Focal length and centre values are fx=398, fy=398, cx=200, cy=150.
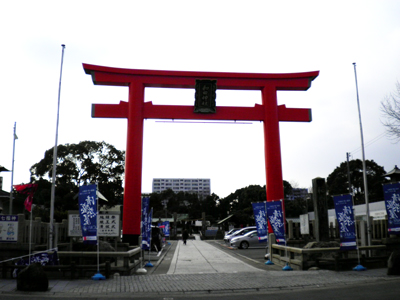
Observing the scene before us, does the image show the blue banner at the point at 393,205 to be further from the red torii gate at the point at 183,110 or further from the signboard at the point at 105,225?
the signboard at the point at 105,225

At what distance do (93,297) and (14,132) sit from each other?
23.9m

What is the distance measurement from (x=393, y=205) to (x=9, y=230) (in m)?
13.3

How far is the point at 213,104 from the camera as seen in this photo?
20.0 m

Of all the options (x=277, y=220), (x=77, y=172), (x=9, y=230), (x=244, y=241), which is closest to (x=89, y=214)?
(x=9, y=230)

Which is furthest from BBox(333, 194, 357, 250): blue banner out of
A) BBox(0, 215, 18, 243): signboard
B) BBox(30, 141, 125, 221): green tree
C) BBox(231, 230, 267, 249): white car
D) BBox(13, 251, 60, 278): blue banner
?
BBox(30, 141, 125, 221): green tree

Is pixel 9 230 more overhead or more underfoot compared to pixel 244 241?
more overhead

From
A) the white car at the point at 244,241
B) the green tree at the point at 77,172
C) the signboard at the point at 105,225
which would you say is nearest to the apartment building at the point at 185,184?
the green tree at the point at 77,172

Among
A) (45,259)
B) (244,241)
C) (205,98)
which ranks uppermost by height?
(205,98)

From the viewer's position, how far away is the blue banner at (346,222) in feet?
43.0

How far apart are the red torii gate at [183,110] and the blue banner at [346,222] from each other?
5.91 metres

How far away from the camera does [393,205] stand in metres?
13.4

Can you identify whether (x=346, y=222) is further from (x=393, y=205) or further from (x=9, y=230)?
(x=9, y=230)

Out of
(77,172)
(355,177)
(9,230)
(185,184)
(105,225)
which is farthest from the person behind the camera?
(185,184)

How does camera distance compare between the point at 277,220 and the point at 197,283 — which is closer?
the point at 197,283
